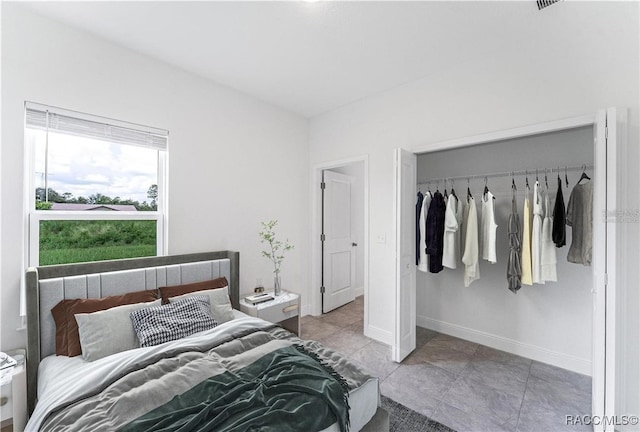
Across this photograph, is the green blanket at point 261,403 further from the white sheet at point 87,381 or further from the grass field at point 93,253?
the grass field at point 93,253

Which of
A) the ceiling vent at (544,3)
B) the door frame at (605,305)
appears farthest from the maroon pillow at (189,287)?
the ceiling vent at (544,3)

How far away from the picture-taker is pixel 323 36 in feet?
7.39

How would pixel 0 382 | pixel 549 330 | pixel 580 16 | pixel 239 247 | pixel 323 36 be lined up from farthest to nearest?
pixel 239 247 < pixel 549 330 < pixel 323 36 < pixel 580 16 < pixel 0 382

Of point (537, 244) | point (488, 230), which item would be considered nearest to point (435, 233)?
point (488, 230)

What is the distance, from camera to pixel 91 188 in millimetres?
2330

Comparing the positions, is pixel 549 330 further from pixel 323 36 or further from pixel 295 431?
pixel 323 36

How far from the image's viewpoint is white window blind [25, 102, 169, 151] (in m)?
2.03

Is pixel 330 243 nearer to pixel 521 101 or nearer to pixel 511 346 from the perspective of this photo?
pixel 511 346

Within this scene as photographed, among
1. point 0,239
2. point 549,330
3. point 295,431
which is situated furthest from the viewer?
point 549,330

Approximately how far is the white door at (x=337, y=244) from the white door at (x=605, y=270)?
9.55 feet

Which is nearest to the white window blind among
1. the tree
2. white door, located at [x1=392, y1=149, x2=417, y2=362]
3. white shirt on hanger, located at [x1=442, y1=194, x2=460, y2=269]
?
the tree

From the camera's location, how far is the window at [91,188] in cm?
207

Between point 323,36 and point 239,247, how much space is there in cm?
235

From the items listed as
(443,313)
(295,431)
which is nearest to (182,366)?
(295,431)
